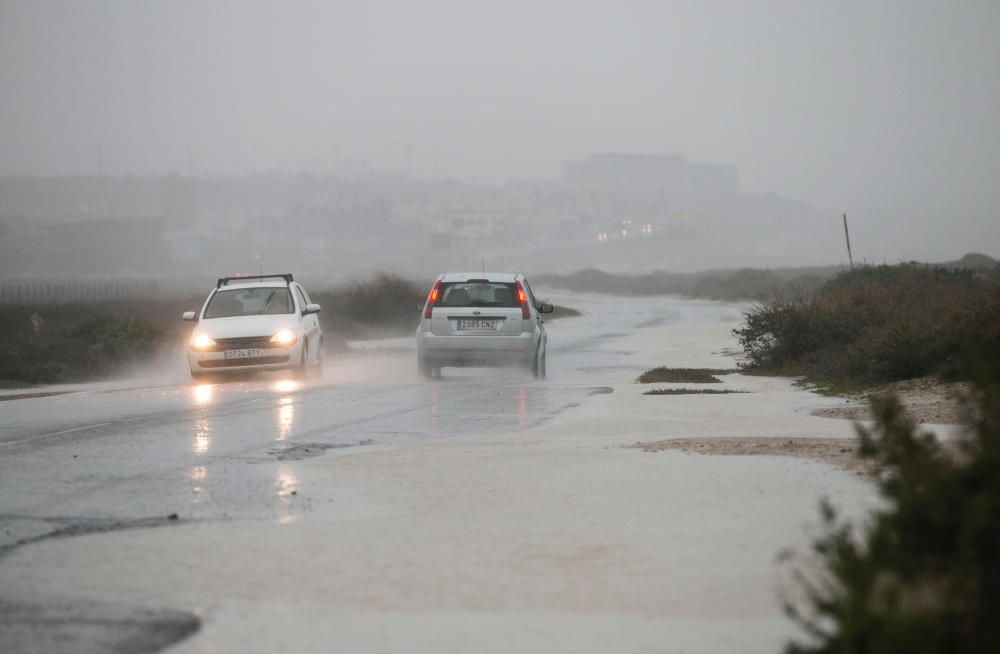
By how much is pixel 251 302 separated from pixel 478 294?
418cm

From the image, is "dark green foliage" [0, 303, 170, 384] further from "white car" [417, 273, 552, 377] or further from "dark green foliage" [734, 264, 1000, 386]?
"dark green foliage" [734, 264, 1000, 386]

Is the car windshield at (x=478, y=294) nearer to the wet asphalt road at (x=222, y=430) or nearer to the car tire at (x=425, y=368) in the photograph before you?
the car tire at (x=425, y=368)

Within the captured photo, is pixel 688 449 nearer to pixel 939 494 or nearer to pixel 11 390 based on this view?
pixel 939 494

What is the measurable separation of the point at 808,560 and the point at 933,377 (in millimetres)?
12655

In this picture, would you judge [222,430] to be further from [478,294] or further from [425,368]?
[478,294]

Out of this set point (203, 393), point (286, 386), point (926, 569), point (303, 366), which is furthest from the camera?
point (303, 366)

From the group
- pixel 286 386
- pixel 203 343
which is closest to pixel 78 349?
pixel 203 343

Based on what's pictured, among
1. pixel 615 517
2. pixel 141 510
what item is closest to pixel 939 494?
pixel 615 517

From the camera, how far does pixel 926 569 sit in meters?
4.85

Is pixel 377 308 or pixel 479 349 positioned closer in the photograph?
pixel 479 349

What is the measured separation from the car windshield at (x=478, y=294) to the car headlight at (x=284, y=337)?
2.56 metres

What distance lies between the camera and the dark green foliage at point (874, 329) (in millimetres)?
19641

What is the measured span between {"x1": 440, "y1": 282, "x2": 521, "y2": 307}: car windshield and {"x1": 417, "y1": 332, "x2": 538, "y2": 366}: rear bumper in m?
0.61

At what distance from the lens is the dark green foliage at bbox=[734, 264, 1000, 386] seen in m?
Result: 19.6
